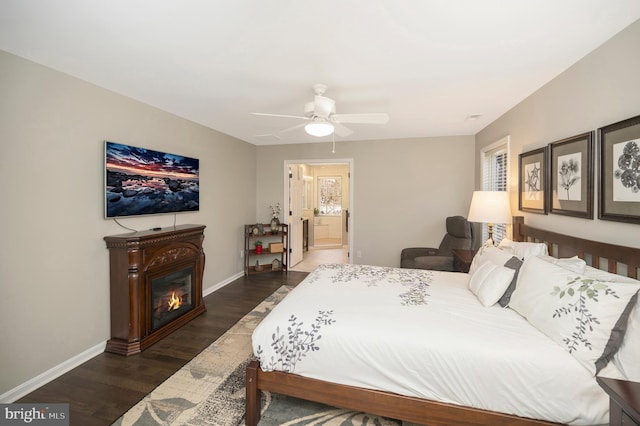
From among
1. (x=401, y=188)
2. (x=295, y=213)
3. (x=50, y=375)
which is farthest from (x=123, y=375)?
(x=401, y=188)

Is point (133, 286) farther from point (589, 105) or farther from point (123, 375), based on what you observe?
point (589, 105)

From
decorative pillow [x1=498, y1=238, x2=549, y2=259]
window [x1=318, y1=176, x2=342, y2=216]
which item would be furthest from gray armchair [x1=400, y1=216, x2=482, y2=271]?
window [x1=318, y1=176, x2=342, y2=216]

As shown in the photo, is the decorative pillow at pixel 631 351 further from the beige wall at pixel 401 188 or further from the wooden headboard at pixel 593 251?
the beige wall at pixel 401 188

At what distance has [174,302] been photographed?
2.93m

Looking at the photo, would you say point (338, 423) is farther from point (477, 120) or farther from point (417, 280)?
point (477, 120)

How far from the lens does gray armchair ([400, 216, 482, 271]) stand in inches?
143

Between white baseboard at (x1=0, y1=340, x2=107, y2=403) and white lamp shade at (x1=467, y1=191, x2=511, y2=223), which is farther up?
white lamp shade at (x1=467, y1=191, x2=511, y2=223)

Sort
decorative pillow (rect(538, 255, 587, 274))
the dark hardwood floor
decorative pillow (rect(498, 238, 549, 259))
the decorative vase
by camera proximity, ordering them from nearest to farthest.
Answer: decorative pillow (rect(538, 255, 587, 274)) → the dark hardwood floor → decorative pillow (rect(498, 238, 549, 259)) → the decorative vase

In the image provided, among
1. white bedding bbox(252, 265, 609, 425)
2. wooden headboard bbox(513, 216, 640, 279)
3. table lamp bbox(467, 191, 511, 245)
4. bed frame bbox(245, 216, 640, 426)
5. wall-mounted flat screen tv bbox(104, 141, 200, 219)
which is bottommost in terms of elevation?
bed frame bbox(245, 216, 640, 426)

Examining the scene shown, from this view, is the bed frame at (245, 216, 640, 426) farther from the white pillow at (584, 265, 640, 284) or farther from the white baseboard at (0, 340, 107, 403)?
the white baseboard at (0, 340, 107, 403)

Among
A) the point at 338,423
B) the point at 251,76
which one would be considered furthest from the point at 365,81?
the point at 338,423

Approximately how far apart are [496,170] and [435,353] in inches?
129

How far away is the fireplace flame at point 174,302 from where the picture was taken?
2.88m

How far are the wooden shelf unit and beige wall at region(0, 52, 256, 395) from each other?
2.06m
